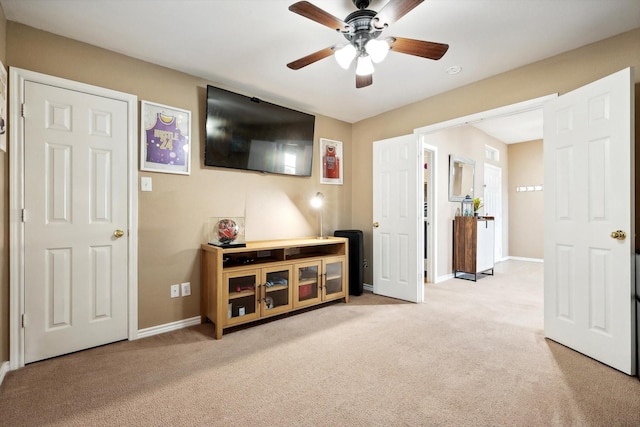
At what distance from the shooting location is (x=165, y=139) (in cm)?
271

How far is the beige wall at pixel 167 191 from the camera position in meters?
2.24

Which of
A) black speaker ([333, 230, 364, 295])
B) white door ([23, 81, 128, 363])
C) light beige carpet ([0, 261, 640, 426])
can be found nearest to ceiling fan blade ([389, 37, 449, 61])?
light beige carpet ([0, 261, 640, 426])

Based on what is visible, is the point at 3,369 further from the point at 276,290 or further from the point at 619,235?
the point at 619,235

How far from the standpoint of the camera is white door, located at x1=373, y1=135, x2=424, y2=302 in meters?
3.57

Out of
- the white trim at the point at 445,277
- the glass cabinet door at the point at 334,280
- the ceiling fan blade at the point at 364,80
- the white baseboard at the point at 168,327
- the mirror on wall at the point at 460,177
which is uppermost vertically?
the ceiling fan blade at the point at 364,80

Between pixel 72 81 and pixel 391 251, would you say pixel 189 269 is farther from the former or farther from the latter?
pixel 391 251

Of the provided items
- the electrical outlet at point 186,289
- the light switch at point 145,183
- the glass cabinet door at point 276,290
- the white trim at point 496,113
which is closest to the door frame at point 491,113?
the white trim at point 496,113

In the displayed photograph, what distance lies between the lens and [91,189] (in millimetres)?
2367

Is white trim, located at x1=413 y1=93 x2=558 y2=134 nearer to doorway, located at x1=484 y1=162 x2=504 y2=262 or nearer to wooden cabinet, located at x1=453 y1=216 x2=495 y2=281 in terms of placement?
wooden cabinet, located at x1=453 y1=216 x2=495 y2=281

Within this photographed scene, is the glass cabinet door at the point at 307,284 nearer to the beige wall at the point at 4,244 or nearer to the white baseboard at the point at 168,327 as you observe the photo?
the white baseboard at the point at 168,327

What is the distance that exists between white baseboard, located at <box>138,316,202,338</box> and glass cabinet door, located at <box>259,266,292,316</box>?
69cm

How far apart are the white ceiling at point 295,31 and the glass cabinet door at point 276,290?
6.41 ft

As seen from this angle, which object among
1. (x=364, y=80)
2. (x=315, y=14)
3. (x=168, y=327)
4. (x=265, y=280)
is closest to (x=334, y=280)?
(x=265, y=280)

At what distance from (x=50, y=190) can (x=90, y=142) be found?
46cm
